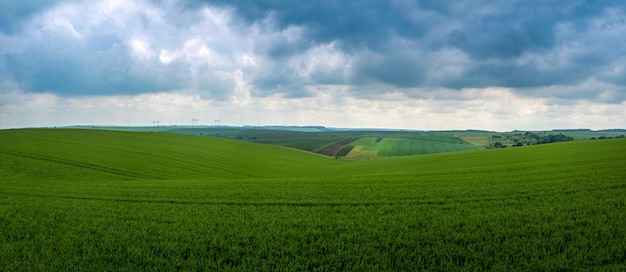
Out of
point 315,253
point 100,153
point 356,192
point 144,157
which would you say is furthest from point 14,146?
point 315,253

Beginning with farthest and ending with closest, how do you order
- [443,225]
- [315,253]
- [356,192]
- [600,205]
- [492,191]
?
1. [356,192]
2. [492,191]
3. [600,205]
4. [443,225]
5. [315,253]

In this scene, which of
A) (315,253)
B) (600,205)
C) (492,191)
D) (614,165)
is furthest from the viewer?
(614,165)

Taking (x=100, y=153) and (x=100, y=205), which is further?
(x=100, y=153)

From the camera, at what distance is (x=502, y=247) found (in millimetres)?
8516

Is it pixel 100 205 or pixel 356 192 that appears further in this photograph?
pixel 356 192

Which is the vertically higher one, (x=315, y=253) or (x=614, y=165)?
(x=614, y=165)

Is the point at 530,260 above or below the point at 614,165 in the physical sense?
Result: below

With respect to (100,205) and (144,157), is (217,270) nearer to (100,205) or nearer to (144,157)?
(100,205)

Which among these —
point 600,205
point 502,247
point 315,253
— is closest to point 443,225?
point 502,247

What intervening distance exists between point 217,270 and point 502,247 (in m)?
6.69

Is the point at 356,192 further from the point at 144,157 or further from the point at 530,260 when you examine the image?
the point at 144,157

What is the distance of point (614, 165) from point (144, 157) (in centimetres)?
3723

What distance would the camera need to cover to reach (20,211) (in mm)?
12891

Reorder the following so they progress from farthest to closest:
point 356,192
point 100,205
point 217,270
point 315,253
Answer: point 356,192 < point 100,205 < point 315,253 < point 217,270
